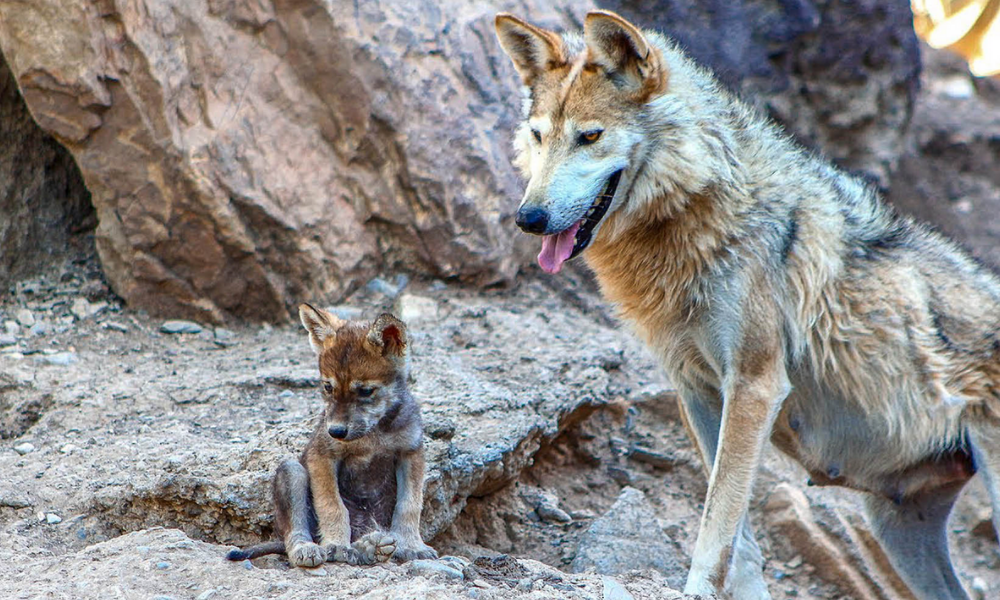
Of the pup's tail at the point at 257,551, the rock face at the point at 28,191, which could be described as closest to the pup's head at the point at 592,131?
the pup's tail at the point at 257,551

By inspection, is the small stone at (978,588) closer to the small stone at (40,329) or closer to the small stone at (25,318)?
the small stone at (40,329)

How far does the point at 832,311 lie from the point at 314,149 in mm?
3582

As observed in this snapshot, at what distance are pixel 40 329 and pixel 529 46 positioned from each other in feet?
11.6

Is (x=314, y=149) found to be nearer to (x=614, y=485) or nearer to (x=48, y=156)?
(x=48, y=156)

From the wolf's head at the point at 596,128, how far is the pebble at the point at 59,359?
3066mm

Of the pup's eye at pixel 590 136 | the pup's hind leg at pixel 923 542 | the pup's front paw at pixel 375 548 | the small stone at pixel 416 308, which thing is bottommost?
the pup's front paw at pixel 375 548

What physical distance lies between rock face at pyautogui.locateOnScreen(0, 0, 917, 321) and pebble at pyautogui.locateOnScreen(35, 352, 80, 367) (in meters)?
0.68

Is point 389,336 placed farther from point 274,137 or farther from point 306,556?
point 274,137

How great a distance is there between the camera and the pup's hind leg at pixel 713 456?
17.7 ft

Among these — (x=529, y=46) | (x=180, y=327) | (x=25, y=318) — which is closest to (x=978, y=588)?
(x=529, y=46)

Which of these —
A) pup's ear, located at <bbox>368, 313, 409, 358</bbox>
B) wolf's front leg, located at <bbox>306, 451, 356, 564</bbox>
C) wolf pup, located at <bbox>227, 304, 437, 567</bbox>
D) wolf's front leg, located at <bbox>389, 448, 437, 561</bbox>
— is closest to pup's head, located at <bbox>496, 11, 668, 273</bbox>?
pup's ear, located at <bbox>368, 313, 409, 358</bbox>

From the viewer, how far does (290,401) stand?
19.9 feet

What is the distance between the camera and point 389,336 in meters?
4.75

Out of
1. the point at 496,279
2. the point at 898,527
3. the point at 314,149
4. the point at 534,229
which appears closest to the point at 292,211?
the point at 314,149
